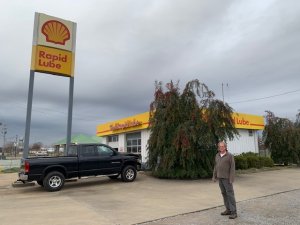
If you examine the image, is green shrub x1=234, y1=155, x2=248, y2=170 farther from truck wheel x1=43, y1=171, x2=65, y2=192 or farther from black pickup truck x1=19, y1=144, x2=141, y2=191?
truck wheel x1=43, y1=171, x2=65, y2=192

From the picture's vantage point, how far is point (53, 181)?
42.2 ft

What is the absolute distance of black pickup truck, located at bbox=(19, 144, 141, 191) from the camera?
12.7 metres

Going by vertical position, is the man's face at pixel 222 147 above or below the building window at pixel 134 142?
below

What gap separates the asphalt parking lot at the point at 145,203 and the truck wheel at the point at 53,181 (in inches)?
11.0

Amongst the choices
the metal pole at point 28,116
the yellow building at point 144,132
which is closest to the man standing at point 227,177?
the metal pole at point 28,116

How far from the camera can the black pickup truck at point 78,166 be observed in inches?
499

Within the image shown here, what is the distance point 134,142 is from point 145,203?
A: 843 inches

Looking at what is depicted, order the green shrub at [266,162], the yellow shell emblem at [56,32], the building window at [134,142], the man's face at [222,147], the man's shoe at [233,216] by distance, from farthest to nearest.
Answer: the building window at [134,142], the green shrub at [266,162], the yellow shell emblem at [56,32], the man's face at [222,147], the man's shoe at [233,216]

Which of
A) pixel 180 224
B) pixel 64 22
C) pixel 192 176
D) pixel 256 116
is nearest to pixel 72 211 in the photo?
pixel 180 224

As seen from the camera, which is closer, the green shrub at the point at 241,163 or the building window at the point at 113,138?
the green shrub at the point at 241,163

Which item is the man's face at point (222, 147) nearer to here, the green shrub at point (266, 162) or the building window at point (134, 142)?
the green shrub at point (266, 162)

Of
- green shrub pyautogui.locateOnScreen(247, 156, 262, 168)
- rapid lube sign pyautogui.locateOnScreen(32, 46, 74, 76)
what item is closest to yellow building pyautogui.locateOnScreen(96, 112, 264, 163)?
green shrub pyautogui.locateOnScreen(247, 156, 262, 168)

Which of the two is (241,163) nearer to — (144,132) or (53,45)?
(144,132)

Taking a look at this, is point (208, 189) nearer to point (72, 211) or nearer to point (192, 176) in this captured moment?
point (192, 176)
